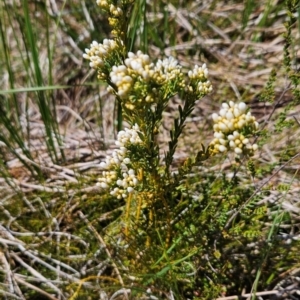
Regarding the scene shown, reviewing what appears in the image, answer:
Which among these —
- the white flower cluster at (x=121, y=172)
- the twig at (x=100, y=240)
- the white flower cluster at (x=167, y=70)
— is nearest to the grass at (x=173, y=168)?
the twig at (x=100, y=240)

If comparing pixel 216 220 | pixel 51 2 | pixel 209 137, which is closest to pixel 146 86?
pixel 216 220

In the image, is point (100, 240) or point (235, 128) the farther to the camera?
point (100, 240)

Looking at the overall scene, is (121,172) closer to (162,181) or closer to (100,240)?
(162,181)

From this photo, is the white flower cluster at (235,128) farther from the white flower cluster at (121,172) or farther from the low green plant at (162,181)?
the white flower cluster at (121,172)

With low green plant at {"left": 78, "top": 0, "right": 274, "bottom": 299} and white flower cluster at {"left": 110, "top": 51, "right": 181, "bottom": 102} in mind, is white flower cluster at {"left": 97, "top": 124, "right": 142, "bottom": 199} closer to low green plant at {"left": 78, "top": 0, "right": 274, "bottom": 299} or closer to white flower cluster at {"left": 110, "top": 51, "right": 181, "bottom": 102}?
low green plant at {"left": 78, "top": 0, "right": 274, "bottom": 299}

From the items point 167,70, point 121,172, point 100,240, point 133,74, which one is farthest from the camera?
point 100,240

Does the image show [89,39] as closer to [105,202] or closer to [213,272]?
[105,202]

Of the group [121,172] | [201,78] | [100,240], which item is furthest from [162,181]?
[100,240]

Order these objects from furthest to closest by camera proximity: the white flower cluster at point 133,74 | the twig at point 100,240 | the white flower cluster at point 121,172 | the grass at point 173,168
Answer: the twig at point 100,240 → the grass at point 173,168 → the white flower cluster at point 121,172 → the white flower cluster at point 133,74

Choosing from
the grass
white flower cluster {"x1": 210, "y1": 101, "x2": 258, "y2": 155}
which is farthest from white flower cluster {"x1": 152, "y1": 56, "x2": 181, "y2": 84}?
the grass
